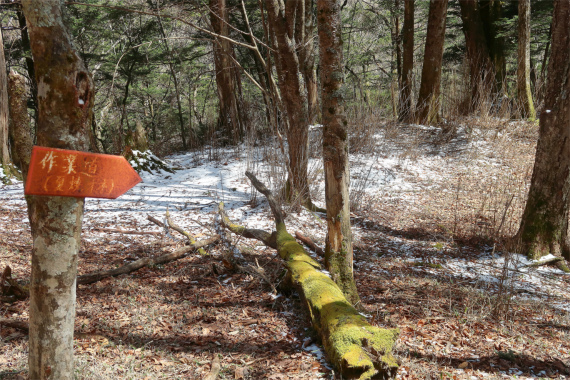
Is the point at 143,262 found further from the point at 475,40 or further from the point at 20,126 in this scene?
the point at 475,40

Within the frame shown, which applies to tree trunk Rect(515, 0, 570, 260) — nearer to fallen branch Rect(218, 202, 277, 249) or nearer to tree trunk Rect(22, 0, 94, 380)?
fallen branch Rect(218, 202, 277, 249)

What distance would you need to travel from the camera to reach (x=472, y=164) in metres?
8.50

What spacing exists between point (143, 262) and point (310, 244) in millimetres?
1989

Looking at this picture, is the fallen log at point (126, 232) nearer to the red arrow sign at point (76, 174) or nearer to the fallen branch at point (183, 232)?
the fallen branch at point (183, 232)

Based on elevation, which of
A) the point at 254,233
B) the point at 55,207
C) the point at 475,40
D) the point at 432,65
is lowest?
the point at 254,233

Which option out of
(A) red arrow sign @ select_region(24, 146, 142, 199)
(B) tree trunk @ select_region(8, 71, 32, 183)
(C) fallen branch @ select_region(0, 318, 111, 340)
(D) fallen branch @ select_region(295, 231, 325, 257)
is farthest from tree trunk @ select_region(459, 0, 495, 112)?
(A) red arrow sign @ select_region(24, 146, 142, 199)

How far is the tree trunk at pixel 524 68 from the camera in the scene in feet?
31.1

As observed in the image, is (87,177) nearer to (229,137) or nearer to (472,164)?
(472,164)

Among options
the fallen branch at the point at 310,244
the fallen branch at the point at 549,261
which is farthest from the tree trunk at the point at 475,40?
the fallen branch at the point at 310,244

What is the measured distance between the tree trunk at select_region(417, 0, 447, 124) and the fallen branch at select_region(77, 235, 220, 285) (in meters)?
7.64

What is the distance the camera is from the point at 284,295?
3.78 meters

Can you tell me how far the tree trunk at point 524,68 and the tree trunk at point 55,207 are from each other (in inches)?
410

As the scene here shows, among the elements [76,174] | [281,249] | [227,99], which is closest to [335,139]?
[281,249]

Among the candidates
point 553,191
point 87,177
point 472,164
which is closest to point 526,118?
point 472,164
